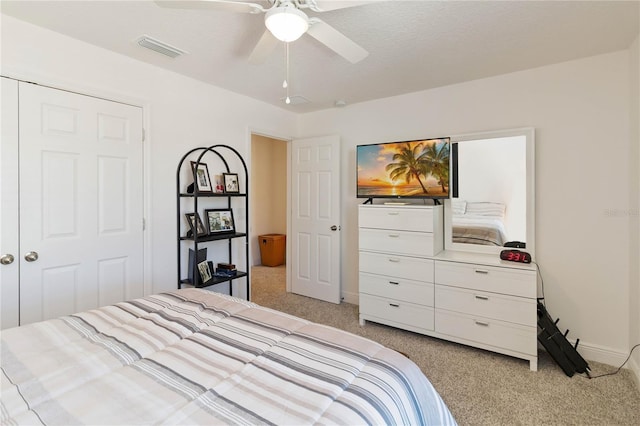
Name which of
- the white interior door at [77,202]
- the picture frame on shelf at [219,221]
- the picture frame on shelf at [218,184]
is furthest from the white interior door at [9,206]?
the picture frame on shelf at [218,184]

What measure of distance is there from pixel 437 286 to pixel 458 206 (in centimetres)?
83

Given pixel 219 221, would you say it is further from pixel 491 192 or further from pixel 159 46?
pixel 491 192

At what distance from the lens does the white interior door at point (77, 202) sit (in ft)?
6.86

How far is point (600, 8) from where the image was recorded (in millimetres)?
1847

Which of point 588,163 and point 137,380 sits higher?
point 588,163

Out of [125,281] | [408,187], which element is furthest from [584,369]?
[125,281]

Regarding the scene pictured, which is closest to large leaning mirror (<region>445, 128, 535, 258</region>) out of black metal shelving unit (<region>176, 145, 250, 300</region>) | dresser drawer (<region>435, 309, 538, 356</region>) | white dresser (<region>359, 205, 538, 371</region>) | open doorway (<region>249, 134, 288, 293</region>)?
white dresser (<region>359, 205, 538, 371</region>)

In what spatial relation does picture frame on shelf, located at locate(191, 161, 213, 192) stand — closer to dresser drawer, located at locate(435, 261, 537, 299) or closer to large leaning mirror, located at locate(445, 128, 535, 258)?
dresser drawer, located at locate(435, 261, 537, 299)

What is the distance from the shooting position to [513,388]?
2.14 m

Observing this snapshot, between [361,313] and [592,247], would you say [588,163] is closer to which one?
[592,247]

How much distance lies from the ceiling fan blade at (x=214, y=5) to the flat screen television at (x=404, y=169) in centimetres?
208

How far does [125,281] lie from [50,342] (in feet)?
4.50

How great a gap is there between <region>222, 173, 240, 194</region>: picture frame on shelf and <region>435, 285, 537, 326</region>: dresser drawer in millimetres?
2172

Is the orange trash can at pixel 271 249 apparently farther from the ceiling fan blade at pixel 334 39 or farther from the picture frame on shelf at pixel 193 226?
the ceiling fan blade at pixel 334 39
